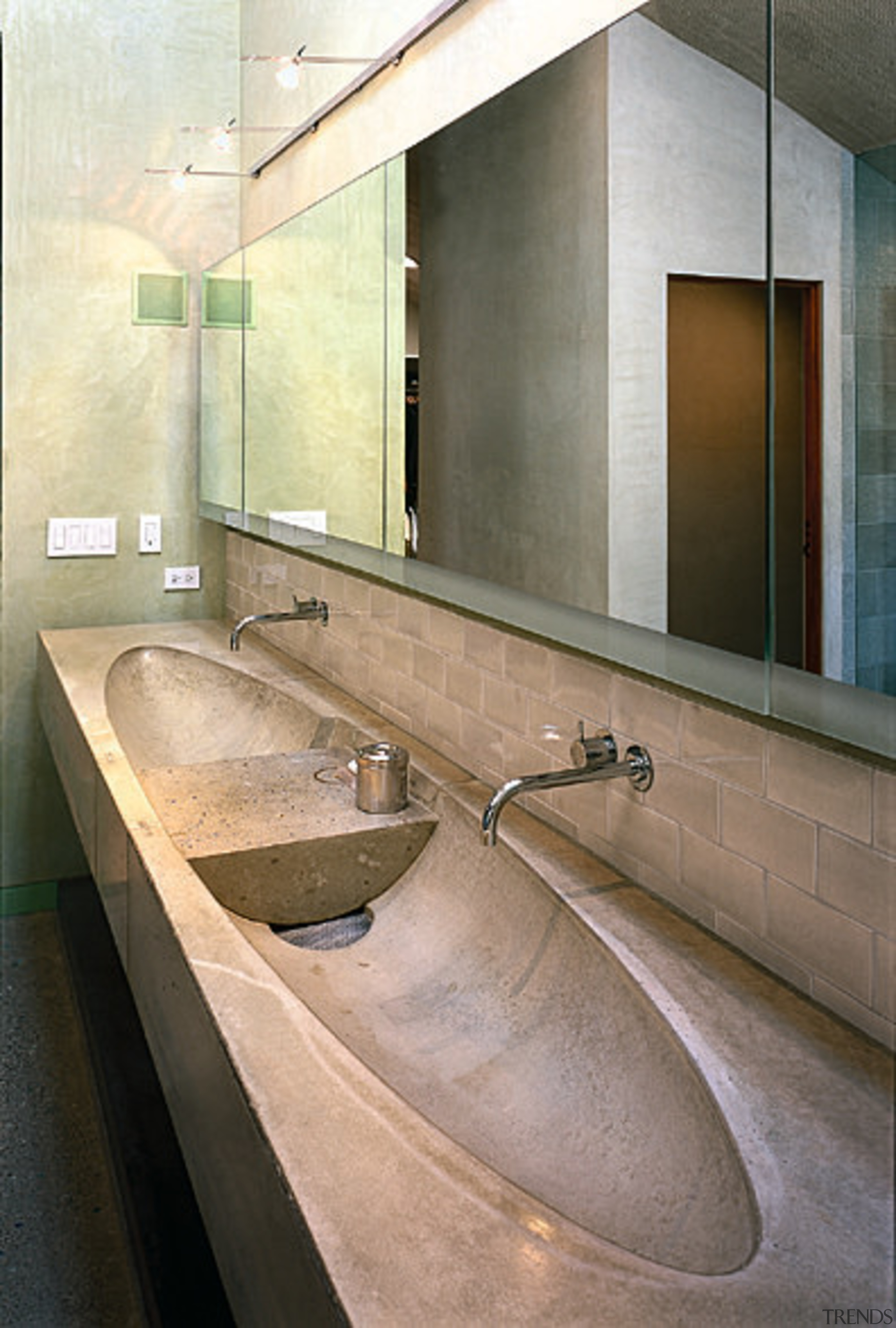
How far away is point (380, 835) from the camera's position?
5.12 ft

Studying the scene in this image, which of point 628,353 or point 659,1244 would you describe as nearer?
point 659,1244

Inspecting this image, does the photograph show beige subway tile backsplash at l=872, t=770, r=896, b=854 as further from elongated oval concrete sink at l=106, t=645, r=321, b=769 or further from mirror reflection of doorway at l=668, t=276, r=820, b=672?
elongated oval concrete sink at l=106, t=645, r=321, b=769

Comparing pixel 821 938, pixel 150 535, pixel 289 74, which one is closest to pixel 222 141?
pixel 289 74

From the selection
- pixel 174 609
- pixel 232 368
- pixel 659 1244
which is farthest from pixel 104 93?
pixel 659 1244

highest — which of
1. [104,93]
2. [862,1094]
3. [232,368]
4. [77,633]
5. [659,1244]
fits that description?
[104,93]

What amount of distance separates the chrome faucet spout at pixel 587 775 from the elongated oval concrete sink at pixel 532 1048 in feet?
0.44

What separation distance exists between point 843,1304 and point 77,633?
107 inches

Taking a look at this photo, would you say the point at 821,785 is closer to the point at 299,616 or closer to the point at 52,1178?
the point at 299,616

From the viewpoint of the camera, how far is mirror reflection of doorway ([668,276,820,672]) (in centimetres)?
97

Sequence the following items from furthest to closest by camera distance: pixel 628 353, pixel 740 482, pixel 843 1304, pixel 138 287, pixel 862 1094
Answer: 1. pixel 138 287
2. pixel 628 353
3. pixel 740 482
4. pixel 862 1094
5. pixel 843 1304

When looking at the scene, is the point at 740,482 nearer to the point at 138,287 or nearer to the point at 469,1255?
the point at 469,1255

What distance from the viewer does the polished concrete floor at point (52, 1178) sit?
5.79 feet

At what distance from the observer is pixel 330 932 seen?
5.02 ft

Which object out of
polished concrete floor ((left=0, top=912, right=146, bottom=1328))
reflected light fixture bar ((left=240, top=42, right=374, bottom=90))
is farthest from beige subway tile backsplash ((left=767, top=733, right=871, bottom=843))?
reflected light fixture bar ((left=240, top=42, right=374, bottom=90))
